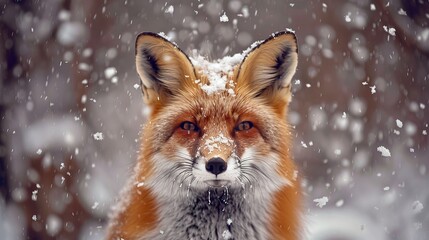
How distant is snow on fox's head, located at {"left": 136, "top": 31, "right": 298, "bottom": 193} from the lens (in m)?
3.85

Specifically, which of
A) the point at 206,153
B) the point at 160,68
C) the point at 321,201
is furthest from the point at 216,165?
the point at 321,201

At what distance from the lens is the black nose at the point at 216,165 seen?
3686 mm

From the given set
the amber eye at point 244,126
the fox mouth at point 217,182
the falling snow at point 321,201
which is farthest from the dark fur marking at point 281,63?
the falling snow at point 321,201

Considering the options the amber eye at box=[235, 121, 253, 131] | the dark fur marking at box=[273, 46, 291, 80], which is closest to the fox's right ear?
the amber eye at box=[235, 121, 253, 131]

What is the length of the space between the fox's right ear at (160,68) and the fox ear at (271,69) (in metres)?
0.32

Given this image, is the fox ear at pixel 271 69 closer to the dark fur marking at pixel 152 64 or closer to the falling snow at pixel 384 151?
the dark fur marking at pixel 152 64

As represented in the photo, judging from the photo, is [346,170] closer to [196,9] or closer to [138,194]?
[196,9]

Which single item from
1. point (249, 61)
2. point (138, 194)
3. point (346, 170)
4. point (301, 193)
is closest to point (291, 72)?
point (249, 61)

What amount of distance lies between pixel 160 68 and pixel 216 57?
446cm

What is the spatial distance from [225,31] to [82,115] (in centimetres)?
246

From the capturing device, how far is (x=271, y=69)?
4.32 metres

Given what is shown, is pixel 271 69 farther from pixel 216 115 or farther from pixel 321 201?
pixel 321 201

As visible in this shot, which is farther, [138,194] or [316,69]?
[316,69]

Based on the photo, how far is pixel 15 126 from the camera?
28.9ft
